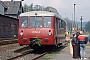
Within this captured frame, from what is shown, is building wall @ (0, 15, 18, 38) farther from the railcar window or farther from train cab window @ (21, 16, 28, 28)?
the railcar window

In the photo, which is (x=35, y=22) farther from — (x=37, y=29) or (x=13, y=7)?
(x=13, y=7)

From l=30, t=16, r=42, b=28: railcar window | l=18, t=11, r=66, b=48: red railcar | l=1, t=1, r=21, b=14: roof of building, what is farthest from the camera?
l=1, t=1, r=21, b=14: roof of building

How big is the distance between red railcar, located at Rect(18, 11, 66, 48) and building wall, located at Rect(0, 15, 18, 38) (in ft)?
75.1

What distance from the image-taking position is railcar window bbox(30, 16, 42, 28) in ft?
61.1

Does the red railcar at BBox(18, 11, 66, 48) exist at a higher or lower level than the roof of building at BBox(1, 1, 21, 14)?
lower

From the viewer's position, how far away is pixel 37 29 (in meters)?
18.3

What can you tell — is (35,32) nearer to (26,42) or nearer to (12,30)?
(26,42)

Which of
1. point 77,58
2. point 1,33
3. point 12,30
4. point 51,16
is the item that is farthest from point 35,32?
point 12,30

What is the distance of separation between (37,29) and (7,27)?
1076 inches

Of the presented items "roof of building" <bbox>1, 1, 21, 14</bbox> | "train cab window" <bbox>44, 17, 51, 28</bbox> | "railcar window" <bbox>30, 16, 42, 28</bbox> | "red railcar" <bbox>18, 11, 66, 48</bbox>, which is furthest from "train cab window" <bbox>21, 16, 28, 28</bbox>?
"roof of building" <bbox>1, 1, 21, 14</bbox>

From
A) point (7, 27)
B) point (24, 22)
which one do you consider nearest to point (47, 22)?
point (24, 22)

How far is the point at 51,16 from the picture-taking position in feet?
61.0

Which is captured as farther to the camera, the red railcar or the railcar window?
the railcar window

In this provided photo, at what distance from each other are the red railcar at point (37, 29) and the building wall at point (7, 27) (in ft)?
75.1
